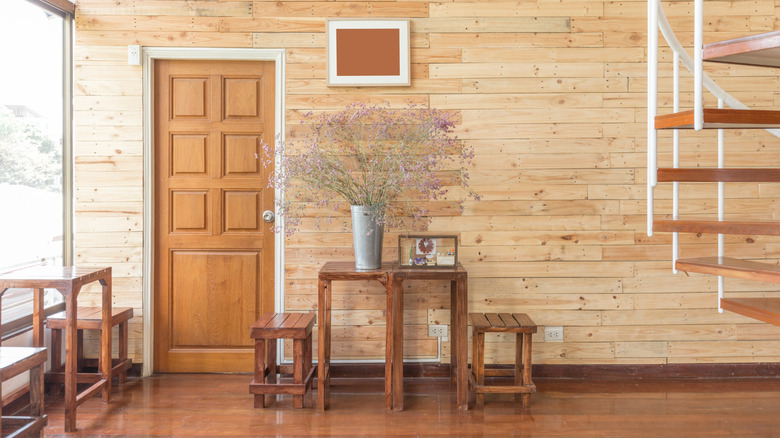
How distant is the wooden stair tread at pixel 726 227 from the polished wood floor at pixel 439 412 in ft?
3.67

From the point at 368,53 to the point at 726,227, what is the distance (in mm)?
2262

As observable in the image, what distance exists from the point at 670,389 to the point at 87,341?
3.67 meters

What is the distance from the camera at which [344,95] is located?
3516 millimetres

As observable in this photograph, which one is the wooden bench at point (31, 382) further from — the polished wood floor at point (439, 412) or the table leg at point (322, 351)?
the table leg at point (322, 351)

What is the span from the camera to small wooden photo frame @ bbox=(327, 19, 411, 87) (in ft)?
11.4

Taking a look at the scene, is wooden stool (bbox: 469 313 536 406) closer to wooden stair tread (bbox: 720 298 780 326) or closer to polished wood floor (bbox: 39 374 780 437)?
polished wood floor (bbox: 39 374 780 437)

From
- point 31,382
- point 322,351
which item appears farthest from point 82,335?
point 322,351

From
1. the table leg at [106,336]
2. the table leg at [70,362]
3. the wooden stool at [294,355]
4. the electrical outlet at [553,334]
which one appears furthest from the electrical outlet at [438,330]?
the table leg at [70,362]

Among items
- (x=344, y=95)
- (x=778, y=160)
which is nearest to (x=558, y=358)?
(x=778, y=160)

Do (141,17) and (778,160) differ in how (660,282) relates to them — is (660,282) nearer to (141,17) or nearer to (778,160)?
(778,160)

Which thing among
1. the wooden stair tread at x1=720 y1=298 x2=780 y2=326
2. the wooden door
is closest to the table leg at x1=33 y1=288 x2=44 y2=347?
the wooden door

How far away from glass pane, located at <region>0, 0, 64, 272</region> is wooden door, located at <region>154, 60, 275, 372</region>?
60 cm

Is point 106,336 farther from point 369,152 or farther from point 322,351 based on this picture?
point 369,152

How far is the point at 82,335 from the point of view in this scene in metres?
3.47
